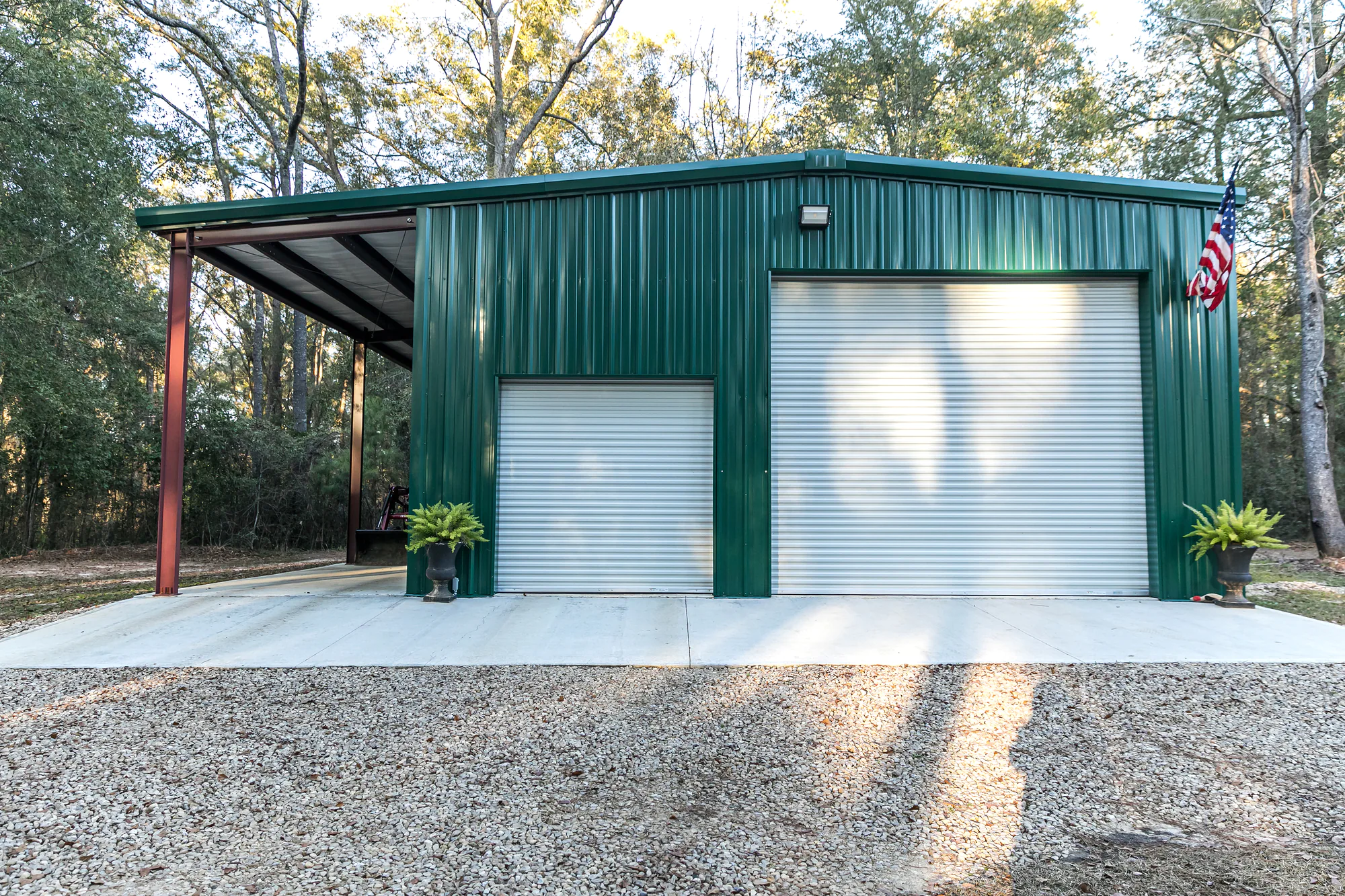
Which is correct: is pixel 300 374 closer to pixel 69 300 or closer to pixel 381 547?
pixel 69 300

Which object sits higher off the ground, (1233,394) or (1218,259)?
(1218,259)

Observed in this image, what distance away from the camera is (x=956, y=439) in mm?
7172

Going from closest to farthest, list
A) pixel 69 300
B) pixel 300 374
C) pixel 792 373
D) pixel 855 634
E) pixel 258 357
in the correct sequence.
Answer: pixel 855 634, pixel 792 373, pixel 69 300, pixel 300 374, pixel 258 357

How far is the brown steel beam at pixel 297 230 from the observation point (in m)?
7.02

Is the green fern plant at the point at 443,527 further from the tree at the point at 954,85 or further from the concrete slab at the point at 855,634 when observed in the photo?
the tree at the point at 954,85

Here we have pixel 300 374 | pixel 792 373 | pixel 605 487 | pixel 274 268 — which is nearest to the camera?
pixel 605 487

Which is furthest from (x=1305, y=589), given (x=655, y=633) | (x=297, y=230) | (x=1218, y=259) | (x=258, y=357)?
(x=258, y=357)

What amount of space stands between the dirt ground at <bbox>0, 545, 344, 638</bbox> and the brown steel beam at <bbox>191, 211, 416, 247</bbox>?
148 inches

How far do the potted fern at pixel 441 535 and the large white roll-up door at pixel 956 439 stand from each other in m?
3.01

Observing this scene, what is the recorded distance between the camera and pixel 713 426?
22.9 ft

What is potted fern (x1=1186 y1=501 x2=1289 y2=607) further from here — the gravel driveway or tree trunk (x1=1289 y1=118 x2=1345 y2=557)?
tree trunk (x1=1289 y1=118 x2=1345 y2=557)

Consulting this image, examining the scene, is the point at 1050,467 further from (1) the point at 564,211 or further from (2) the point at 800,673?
(1) the point at 564,211

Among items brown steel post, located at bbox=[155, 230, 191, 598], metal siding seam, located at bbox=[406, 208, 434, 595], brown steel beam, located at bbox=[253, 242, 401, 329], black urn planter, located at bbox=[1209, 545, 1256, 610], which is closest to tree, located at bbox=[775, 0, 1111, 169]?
black urn planter, located at bbox=[1209, 545, 1256, 610]

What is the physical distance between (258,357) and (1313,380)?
23117 millimetres
